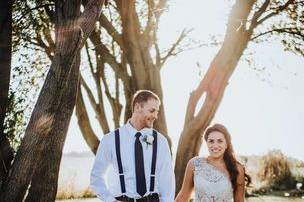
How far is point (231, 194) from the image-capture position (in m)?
6.06

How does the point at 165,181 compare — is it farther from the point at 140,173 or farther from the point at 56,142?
the point at 56,142

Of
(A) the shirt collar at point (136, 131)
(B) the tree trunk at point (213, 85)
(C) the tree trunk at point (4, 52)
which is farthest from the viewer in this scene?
(B) the tree trunk at point (213, 85)

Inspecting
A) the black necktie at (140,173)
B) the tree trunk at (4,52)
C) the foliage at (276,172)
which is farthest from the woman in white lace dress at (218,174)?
the foliage at (276,172)

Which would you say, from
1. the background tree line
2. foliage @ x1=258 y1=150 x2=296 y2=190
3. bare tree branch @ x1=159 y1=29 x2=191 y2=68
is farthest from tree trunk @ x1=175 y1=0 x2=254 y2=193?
foliage @ x1=258 y1=150 x2=296 y2=190

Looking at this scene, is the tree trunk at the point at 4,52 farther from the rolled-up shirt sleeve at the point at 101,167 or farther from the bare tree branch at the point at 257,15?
the bare tree branch at the point at 257,15

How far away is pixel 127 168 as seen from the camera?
469 cm

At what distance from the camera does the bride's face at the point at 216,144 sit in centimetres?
597

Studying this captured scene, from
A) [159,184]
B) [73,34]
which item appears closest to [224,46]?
[73,34]

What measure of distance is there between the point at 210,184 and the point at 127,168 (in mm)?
1750

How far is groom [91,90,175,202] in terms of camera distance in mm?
4660

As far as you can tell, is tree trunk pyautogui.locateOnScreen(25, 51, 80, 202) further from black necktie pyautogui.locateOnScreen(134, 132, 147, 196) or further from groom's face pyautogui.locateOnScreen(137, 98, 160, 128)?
black necktie pyautogui.locateOnScreen(134, 132, 147, 196)

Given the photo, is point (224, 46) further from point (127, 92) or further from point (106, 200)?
point (106, 200)

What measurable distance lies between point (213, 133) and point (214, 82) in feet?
12.8

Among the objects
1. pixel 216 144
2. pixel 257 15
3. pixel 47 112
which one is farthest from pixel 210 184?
pixel 257 15
